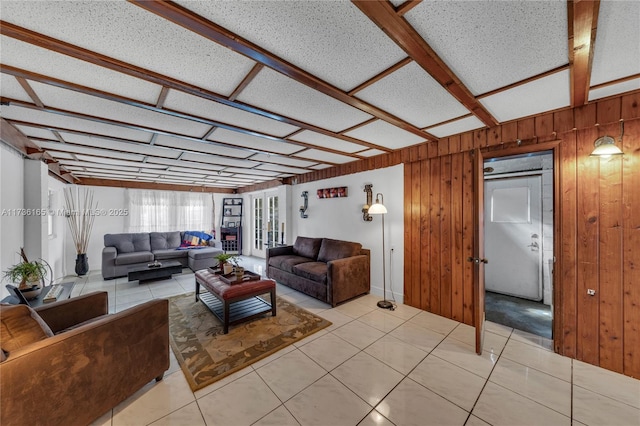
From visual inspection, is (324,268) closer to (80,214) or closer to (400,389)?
(400,389)

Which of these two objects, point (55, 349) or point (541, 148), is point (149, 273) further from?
point (541, 148)

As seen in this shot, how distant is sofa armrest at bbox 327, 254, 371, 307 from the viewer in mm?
3428

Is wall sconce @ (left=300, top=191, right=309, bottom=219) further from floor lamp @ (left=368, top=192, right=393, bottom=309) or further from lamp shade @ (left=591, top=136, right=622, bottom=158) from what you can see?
lamp shade @ (left=591, top=136, right=622, bottom=158)

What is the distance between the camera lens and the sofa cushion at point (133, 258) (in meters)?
4.96

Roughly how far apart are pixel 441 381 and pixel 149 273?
504cm

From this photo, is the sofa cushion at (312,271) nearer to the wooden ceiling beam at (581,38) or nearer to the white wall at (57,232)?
the wooden ceiling beam at (581,38)

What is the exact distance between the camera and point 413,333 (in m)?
2.71

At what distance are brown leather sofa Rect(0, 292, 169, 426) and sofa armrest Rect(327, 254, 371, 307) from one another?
2.07 meters

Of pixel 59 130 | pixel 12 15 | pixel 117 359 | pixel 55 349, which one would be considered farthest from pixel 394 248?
pixel 59 130

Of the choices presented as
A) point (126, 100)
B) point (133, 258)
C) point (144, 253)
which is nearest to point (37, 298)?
point (126, 100)

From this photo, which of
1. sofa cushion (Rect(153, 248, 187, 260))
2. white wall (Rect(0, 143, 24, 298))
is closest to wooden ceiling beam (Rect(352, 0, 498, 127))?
white wall (Rect(0, 143, 24, 298))

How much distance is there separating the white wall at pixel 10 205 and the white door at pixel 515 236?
6.62 metres

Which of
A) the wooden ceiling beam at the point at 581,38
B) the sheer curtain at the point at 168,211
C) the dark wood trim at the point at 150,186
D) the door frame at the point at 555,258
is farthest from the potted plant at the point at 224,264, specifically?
the dark wood trim at the point at 150,186

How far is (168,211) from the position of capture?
23.1 feet
